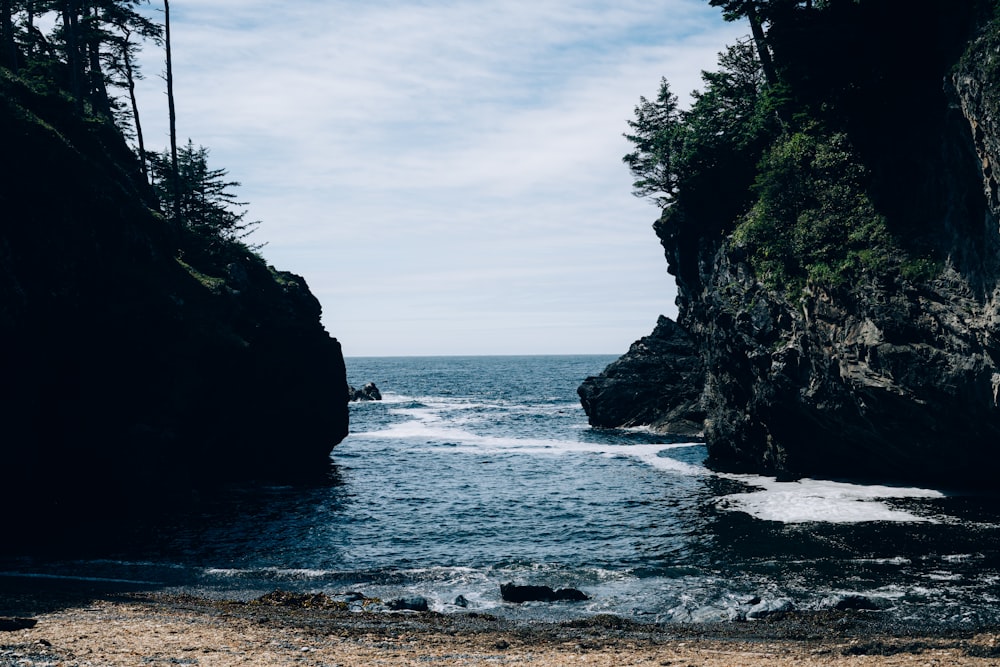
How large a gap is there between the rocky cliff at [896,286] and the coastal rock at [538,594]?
1720 centimetres

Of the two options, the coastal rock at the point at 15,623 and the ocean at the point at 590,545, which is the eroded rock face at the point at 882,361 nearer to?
the ocean at the point at 590,545

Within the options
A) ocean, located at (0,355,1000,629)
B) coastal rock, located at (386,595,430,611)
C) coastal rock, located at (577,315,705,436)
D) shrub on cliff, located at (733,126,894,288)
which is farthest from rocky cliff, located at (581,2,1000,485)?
coastal rock, located at (577,315,705,436)

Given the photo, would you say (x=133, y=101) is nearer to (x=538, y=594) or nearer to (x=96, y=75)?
(x=96, y=75)

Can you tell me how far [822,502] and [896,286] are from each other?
1005 cm

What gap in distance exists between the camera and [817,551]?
2353 cm

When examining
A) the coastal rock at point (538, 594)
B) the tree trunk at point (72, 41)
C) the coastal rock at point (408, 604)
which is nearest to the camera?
the coastal rock at point (408, 604)

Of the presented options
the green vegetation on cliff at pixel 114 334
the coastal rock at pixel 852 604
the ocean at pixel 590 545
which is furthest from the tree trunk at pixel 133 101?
the coastal rock at pixel 852 604

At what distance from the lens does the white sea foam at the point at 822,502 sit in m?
27.7

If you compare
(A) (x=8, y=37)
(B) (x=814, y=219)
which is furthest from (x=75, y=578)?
(B) (x=814, y=219)

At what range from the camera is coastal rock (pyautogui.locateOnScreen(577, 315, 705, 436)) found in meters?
62.0

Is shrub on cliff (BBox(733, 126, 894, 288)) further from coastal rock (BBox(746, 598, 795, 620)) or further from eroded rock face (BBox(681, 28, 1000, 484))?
coastal rock (BBox(746, 598, 795, 620))

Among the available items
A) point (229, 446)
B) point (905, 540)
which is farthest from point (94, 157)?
point (905, 540)

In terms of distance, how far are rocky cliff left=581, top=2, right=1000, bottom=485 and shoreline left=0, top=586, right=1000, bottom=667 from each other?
45.5 ft

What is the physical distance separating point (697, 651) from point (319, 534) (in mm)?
18279
